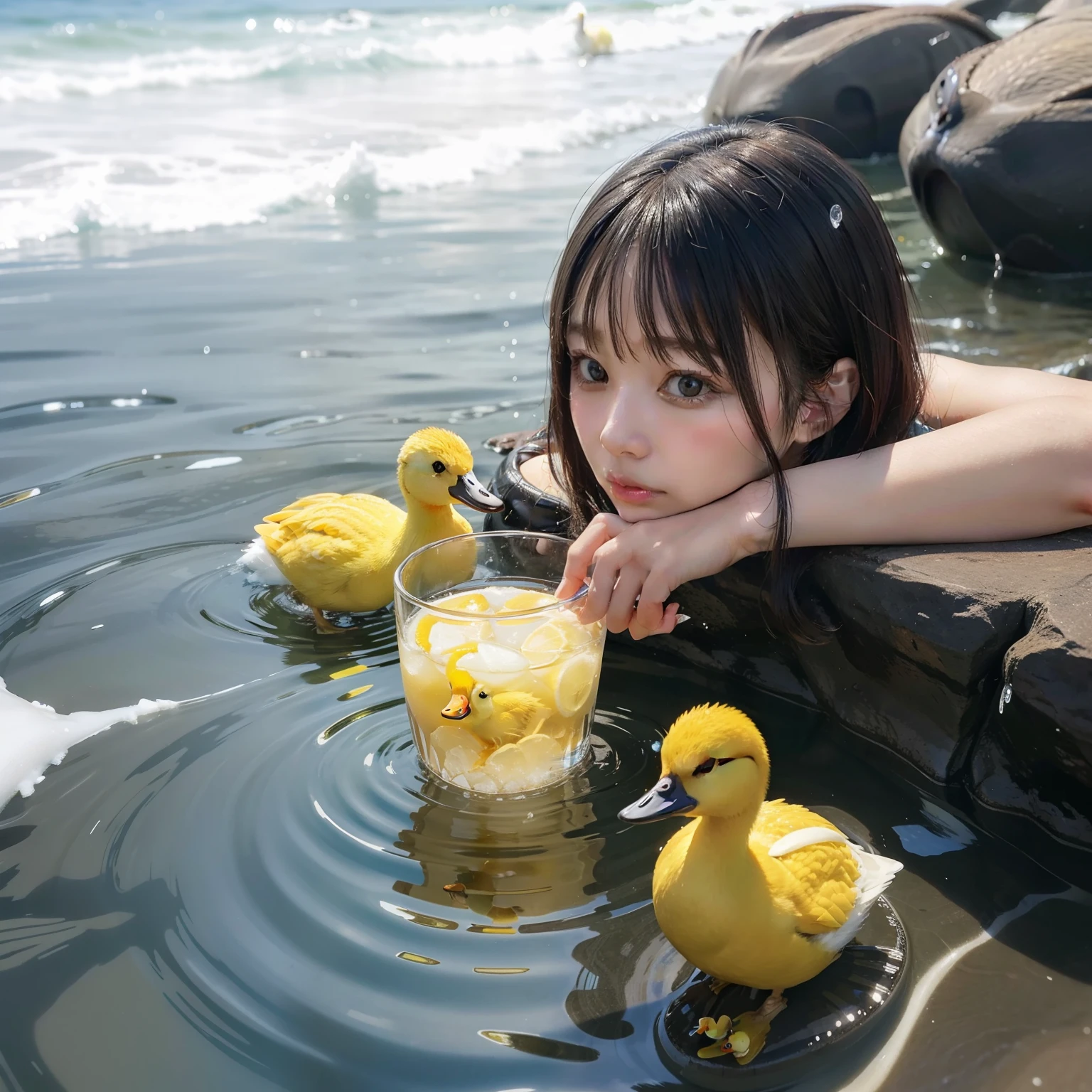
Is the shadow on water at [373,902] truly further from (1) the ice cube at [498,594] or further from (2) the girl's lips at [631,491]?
(2) the girl's lips at [631,491]

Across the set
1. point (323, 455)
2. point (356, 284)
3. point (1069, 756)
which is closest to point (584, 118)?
point (356, 284)

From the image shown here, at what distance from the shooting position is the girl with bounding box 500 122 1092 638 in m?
2.22

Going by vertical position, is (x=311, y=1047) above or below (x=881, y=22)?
below

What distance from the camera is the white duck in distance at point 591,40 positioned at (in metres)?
18.7

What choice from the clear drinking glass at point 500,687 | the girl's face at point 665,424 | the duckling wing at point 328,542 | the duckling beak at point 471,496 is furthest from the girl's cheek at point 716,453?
the duckling wing at point 328,542

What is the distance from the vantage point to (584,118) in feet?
37.4

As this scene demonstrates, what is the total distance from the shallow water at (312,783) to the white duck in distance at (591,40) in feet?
44.0

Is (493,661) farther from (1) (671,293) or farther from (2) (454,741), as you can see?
(1) (671,293)

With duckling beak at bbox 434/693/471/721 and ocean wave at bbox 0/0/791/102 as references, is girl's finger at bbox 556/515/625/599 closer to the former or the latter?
duckling beak at bbox 434/693/471/721

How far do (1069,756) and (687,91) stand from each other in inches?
531

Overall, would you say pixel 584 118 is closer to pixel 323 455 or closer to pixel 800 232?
pixel 323 455

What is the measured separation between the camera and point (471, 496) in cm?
300

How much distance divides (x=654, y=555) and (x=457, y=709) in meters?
0.50

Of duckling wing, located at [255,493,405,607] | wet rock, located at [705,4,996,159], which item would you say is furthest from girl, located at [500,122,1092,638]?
wet rock, located at [705,4,996,159]
